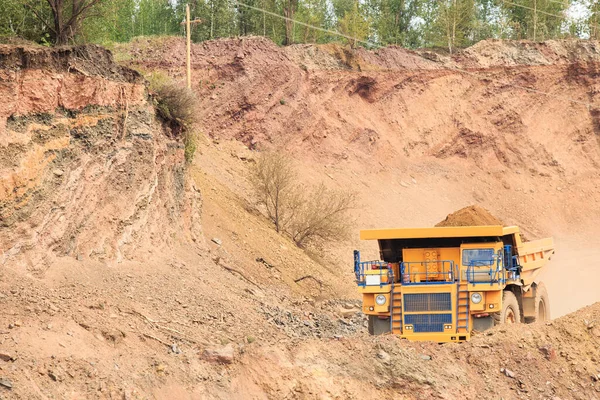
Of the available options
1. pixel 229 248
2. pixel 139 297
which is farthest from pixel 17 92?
pixel 229 248

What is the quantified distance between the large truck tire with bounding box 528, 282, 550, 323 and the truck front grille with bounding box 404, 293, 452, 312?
3.73 meters

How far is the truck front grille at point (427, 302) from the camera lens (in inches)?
674

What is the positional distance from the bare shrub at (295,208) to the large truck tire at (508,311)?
14.2m

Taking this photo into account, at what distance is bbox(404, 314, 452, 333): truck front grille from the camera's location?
672 inches

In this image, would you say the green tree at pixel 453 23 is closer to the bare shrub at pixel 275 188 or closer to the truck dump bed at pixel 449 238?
the bare shrub at pixel 275 188

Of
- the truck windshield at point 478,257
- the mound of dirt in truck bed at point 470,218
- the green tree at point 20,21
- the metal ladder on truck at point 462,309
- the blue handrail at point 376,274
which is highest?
the green tree at point 20,21

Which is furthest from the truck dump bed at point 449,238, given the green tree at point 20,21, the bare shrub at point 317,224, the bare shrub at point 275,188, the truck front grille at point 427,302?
the bare shrub at point 275,188

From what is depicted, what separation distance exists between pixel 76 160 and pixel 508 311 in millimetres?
9302

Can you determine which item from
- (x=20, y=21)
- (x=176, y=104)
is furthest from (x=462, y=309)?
(x=20, y=21)

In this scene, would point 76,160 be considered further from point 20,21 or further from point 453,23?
point 453,23

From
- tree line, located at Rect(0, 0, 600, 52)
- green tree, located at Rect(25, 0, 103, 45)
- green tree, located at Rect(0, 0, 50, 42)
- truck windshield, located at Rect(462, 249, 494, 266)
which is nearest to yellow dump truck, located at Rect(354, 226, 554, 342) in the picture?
truck windshield, located at Rect(462, 249, 494, 266)

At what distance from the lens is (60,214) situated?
57.8 ft

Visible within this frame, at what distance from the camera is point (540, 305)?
69.1 ft

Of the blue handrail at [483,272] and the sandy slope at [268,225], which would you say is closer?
the sandy slope at [268,225]
